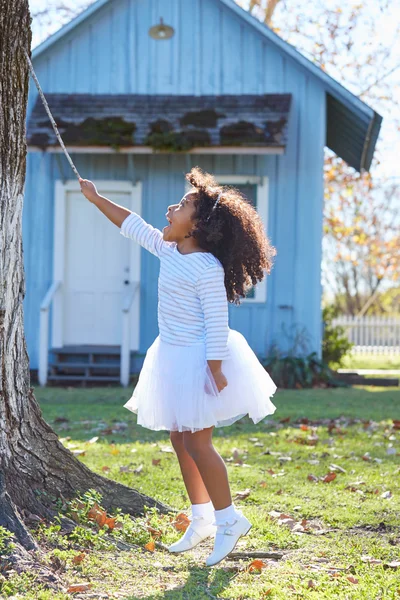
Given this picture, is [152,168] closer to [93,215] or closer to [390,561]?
[93,215]

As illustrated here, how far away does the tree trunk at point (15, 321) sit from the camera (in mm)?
4059

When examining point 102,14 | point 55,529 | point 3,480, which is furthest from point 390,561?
point 102,14

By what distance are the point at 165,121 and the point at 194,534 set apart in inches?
349

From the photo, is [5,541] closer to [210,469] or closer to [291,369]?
[210,469]

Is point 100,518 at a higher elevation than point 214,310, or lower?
lower

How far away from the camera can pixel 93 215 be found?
42.5ft

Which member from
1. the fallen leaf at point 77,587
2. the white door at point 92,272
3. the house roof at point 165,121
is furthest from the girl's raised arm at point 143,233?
the white door at point 92,272

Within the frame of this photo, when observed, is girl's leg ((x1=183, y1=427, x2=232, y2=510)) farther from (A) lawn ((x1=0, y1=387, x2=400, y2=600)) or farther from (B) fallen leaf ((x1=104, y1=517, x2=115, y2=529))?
(B) fallen leaf ((x1=104, y1=517, x2=115, y2=529))

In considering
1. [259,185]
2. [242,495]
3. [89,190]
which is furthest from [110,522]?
[259,185]

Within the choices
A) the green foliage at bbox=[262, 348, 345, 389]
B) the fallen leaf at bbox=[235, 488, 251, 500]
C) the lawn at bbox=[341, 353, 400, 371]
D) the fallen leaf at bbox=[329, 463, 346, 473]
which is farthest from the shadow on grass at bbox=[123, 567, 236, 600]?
the lawn at bbox=[341, 353, 400, 371]

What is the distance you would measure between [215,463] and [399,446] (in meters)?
3.77

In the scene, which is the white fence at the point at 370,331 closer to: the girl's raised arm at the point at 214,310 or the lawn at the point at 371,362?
the lawn at the point at 371,362

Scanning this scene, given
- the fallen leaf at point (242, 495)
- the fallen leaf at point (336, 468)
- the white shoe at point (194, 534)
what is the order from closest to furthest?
the white shoe at point (194, 534)
the fallen leaf at point (242, 495)
the fallen leaf at point (336, 468)

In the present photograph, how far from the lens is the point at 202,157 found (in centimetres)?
1289
